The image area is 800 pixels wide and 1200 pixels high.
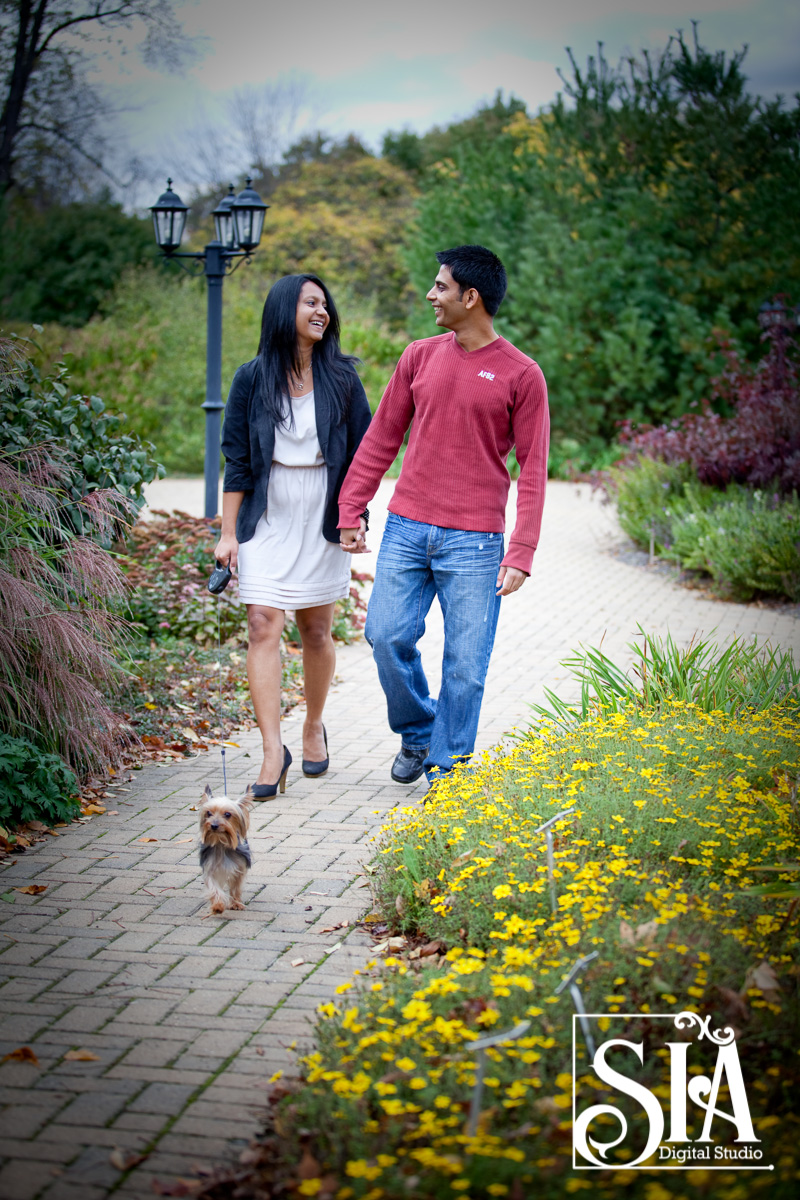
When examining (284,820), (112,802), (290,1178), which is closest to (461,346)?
(284,820)

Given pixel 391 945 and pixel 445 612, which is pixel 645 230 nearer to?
pixel 445 612

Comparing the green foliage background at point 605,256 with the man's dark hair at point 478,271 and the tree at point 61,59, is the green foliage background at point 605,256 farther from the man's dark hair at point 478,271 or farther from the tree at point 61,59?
the man's dark hair at point 478,271

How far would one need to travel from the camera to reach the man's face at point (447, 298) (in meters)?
4.24

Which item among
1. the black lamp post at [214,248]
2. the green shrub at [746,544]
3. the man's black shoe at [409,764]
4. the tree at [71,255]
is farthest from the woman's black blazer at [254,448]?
the tree at [71,255]

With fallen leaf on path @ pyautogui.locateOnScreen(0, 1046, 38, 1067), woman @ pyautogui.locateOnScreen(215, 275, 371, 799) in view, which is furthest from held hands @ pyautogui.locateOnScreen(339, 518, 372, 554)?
fallen leaf on path @ pyautogui.locateOnScreen(0, 1046, 38, 1067)

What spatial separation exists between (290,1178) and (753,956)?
1313 mm

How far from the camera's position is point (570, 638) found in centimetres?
808

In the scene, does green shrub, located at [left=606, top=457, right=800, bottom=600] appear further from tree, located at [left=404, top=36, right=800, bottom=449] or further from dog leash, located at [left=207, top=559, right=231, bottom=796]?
tree, located at [left=404, top=36, right=800, bottom=449]

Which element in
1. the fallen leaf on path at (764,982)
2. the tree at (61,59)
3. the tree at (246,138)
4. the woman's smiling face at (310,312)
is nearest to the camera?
the fallen leaf on path at (764,982)

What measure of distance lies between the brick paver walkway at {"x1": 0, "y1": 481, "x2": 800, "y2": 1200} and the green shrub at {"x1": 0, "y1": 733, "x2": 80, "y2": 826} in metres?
0.14

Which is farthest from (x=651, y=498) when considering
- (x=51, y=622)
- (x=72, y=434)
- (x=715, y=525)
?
(x=51, y=622)

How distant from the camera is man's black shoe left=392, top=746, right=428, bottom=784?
4.89 m

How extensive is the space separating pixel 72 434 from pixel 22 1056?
381cm

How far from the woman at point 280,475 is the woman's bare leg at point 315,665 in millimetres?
157
